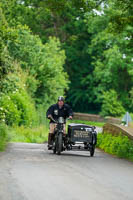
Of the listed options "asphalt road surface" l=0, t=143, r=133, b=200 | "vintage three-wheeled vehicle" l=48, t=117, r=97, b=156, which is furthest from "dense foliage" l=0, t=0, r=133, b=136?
"asphalt road surface" l=0, t=143, r=133, b=200

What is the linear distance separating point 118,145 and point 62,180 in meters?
8.85

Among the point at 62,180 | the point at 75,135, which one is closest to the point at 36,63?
the point at 75,135

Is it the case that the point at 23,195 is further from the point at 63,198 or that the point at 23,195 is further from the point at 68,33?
the point at 68,33

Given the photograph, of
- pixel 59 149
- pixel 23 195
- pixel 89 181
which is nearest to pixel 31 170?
pixel 89 181

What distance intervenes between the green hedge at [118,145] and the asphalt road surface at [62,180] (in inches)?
120

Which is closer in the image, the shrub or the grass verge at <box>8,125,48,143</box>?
the grass verge at <box>8,125,48,143</box>

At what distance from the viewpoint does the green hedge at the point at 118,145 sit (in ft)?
59.7

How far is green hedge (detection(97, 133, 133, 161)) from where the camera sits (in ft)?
59.7

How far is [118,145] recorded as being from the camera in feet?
63.7

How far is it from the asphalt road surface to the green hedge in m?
3.04

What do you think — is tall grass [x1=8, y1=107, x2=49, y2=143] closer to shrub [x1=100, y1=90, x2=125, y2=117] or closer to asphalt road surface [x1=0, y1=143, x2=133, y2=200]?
asphalt road surface [x1=0, y1=143, x2=133, y2=200]

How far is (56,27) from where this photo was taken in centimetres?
7288

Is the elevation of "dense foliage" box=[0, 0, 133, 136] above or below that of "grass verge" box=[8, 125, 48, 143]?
above

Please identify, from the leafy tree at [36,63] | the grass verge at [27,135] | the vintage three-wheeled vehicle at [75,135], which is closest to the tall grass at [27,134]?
the grass verge at [27,135]
